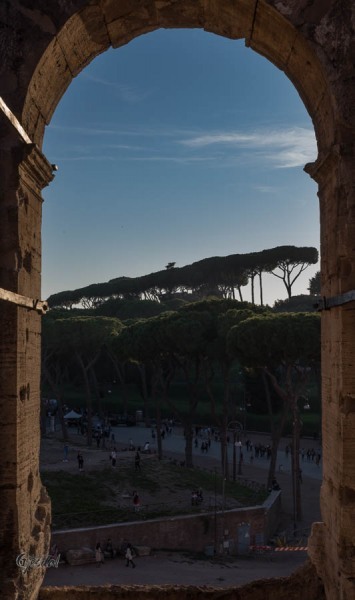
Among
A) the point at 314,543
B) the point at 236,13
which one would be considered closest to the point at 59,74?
the point at 236,13

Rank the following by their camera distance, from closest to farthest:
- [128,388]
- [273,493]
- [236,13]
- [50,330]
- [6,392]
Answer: [6,392] < [236,13] < [273,493] < [50,330] < [128,388]

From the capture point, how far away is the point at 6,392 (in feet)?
15.7

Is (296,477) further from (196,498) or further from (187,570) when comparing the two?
(187,570)

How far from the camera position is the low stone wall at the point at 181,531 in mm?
13656

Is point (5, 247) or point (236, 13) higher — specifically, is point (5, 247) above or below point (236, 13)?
below

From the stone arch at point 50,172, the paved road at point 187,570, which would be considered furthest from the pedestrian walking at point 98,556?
the stone arch at point 50,172

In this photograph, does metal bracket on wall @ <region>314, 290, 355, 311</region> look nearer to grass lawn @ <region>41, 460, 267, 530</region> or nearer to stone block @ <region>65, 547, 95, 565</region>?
stone block @ <region>65, 547, 95, 565</region>

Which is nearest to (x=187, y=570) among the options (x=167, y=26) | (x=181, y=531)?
(x=181, y=531)

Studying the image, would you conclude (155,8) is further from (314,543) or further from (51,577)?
(51,577)

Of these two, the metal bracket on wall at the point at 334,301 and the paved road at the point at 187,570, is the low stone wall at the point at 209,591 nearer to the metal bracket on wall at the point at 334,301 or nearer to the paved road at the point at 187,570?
the metal bracket on wall at the point at 334,301

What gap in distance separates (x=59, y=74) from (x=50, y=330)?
911 inches

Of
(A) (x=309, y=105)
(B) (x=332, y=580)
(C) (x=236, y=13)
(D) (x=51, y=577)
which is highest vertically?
(C) (x=236, y=13)

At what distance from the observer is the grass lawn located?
15.2 m

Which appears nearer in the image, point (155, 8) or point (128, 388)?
point (155, 8)
